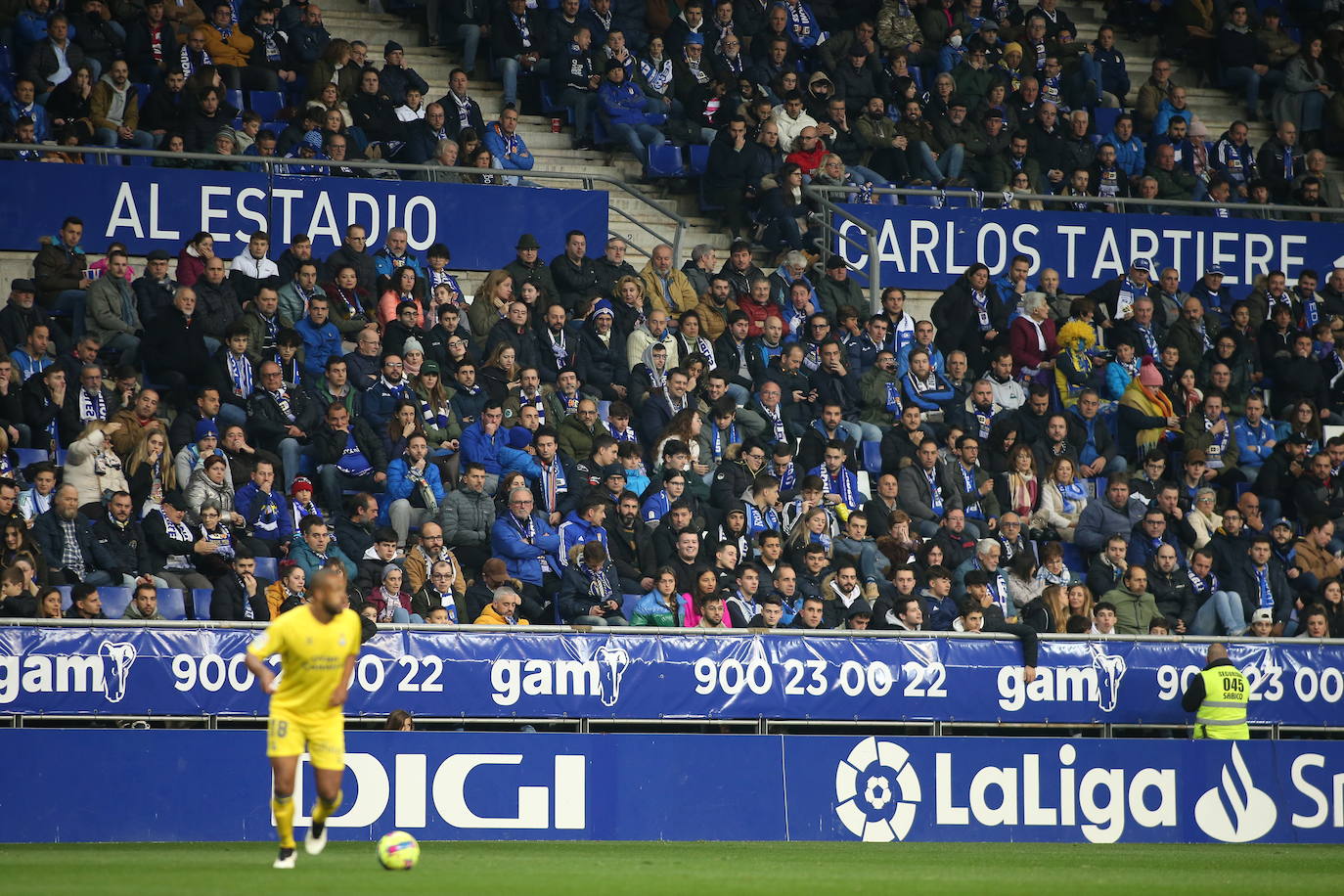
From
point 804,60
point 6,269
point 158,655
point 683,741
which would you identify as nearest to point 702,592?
point 683,741

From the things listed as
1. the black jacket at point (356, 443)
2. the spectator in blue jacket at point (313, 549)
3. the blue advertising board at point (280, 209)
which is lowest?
the spectator in blue jacket at point (313, 549)

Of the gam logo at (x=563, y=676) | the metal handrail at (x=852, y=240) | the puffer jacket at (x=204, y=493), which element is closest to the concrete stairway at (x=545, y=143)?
the metal handrail at (x=852, y=240)

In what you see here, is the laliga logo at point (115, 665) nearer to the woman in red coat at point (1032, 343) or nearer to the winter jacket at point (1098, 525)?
the winter jacket at point (1098, 525)

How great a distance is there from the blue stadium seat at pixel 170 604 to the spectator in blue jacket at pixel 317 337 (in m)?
3.43

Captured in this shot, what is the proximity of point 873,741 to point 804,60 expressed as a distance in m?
11.2

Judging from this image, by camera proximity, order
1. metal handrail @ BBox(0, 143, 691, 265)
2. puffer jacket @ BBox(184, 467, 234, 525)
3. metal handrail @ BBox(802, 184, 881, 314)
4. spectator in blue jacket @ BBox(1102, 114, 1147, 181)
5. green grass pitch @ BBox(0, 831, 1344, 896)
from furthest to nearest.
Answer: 1. spectator in blue jacket @ BBox(1102, 114, 1147, 181)
2. metal handrail @ BBox(802, 184, 881, 314)
3. metal handrail @ BBox(0, 143, 691, 265)
4. puffer jacket @ BBox(184, 467, 234, 525)
5. green grass pitch @ BBox(0, 831, 1344, 896)

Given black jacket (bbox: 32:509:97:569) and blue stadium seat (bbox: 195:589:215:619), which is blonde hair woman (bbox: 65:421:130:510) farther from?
blue stadium seat (bbox: 195:589:215:619)

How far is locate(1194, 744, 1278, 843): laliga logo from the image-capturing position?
1681cm

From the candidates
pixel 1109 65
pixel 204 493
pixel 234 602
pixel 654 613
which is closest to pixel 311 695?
pixel 234 602

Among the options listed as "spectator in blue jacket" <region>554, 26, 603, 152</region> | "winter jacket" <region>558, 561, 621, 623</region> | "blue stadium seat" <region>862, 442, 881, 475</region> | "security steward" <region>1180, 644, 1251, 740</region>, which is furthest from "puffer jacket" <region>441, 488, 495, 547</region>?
"spectator in blue jacket" <region>554, 26, 603, 152</region>

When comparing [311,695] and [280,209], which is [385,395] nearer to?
[280,209]

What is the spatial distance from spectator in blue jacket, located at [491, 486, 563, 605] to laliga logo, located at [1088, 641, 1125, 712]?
4830 millimetres

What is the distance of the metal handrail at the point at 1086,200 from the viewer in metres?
23.0

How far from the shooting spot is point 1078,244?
77.8 ft
